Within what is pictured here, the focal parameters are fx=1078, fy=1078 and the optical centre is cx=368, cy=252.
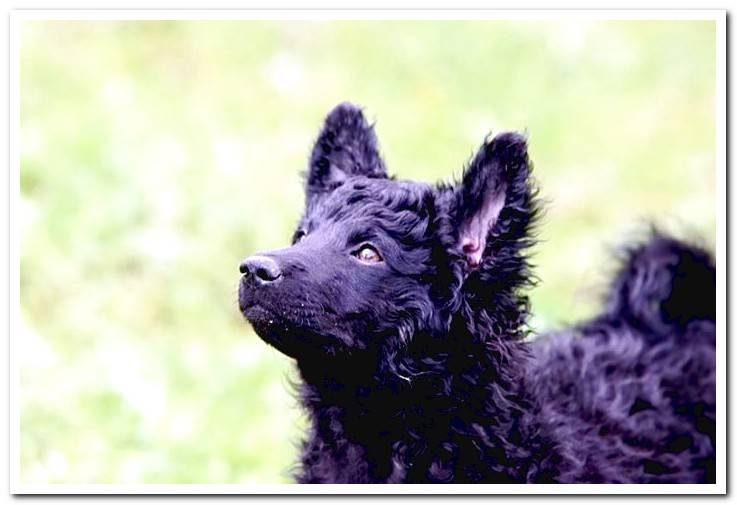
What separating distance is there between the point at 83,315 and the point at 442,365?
577 centimetres

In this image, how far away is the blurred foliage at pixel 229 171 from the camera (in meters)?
8.12

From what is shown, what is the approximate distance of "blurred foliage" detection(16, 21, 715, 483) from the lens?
8.12 metres

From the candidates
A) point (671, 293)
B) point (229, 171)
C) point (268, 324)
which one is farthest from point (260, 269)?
point (229, 171)

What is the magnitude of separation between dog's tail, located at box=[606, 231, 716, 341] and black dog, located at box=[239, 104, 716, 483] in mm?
1269

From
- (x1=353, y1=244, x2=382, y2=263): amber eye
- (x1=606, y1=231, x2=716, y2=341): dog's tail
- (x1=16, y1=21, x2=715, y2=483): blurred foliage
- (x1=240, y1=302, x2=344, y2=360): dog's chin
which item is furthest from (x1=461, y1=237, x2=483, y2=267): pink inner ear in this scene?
(x1=606, y1=231, x2=716, y2=341): dog's tail

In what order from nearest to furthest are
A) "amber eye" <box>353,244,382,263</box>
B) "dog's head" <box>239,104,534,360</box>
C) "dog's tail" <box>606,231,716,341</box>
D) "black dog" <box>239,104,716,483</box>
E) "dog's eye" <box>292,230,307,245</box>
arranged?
"dog's head" <box>239,104,534,360</box>, "black dog" <box>239,104,716,483</box>, "amber eye" <box>353,244,382,263</box>, "dog's eye" <box>292,230,307,245</box>, "dog's tail" <box>606,231,716,341</box>

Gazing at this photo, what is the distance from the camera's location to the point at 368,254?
4.85 metres

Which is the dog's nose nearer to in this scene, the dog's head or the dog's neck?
the dog's head

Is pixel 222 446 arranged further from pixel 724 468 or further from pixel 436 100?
pixel 436 100

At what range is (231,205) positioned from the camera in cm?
1131

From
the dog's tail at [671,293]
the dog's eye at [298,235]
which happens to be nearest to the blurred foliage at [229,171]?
the dog's tail at [671,293]

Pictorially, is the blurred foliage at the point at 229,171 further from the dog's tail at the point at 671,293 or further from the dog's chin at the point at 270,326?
the dog's chin at the point at 270,326

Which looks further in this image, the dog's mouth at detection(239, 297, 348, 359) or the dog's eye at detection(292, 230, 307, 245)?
the dog's eye at detection(292, 230, 307, 245)

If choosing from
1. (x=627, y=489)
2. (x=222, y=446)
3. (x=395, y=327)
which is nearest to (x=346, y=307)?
(x=395, y=327)
